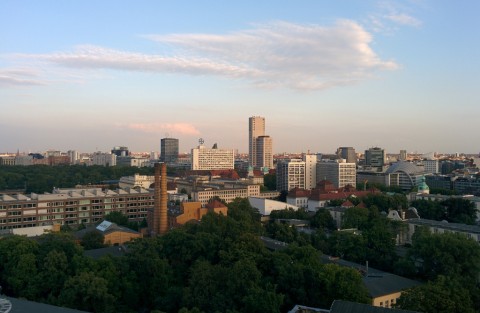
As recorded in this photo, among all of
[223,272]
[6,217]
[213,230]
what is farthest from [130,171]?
[223,272]

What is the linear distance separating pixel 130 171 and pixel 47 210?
42.6 metres

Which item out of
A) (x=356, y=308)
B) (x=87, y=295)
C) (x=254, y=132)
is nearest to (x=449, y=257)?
(x=356, y=308)

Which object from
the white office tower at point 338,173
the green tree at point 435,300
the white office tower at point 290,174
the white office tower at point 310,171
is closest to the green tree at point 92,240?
the green tree at point 435,300

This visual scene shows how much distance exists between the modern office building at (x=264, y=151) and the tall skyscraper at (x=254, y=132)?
211 cm

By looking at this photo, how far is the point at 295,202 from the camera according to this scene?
2089 inches

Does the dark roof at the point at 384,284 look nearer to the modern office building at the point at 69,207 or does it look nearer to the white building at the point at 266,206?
the white building at the point at 266,206

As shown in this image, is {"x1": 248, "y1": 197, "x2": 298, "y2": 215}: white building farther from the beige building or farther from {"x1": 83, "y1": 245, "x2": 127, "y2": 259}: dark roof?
{"x1": 83, "y1": 245, "x2": 127, "y2": 259}: dark roof

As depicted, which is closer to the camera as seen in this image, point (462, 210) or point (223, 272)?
point (223, 272)

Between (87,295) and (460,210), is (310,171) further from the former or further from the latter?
(87,295)

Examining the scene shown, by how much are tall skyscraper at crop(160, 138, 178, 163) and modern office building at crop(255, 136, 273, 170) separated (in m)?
31.5

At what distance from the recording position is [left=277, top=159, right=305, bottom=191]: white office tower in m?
69.9

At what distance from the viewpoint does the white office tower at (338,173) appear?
70125 millimetres

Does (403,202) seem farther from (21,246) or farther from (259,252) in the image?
(21,246)

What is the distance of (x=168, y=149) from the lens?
13862 cm
